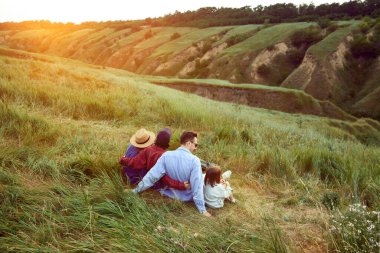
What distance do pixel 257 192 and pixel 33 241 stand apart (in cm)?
376

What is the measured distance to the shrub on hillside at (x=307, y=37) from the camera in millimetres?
62719

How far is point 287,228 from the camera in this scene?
439cm

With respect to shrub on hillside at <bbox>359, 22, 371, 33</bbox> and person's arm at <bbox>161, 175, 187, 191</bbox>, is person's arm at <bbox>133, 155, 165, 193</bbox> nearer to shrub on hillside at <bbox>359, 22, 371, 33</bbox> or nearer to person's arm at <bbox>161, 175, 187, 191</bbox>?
person's arm at <bbox>161, 175, 187, 191</bbox>

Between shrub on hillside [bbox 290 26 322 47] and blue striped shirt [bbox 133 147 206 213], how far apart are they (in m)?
63.2

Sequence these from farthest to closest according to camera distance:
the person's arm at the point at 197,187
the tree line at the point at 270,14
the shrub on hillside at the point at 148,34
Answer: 1. the shrub on hillside at the point at 148,34
2. the tree line at the point at 270,14
3. the person's arm at the point at 197,187

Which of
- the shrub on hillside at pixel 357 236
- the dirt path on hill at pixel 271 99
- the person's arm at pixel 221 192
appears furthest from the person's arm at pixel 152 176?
the dirt path on hill at pixel 271 99

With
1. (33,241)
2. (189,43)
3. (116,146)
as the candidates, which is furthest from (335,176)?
(189,43)

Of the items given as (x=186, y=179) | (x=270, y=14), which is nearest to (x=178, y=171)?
(x=186, y=179)

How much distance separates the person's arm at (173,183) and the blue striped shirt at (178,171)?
0.06 metres

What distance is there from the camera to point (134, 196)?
14.3 feet

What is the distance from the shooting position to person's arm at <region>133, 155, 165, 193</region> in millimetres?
5133

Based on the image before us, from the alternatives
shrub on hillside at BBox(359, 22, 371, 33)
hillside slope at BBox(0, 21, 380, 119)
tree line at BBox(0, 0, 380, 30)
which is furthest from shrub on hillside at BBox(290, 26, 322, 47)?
tree line at BBox(0, 0, 380, 30)

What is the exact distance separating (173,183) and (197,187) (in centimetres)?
42

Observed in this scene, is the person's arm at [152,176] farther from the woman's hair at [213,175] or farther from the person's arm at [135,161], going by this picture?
the woman's hair at [213,175]
